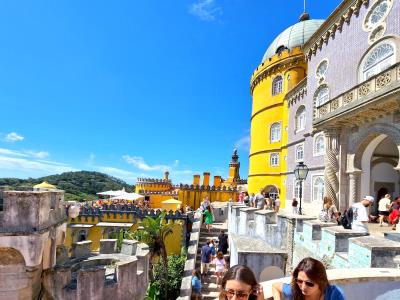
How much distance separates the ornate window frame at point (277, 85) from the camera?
2320cm

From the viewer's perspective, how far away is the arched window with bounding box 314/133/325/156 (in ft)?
51.5

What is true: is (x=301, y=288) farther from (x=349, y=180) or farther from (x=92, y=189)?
(x=92, y=189)

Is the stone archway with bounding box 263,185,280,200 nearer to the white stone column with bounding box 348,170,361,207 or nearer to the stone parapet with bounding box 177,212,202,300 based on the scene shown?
the stone parapet with bounding box 177,212,202,300

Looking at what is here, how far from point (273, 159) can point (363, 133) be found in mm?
12005

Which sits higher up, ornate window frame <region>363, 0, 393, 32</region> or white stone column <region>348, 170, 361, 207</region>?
ornate window frame <region>363, 0, 393, 32</region>

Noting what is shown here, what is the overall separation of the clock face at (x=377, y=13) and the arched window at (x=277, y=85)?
35.6ft

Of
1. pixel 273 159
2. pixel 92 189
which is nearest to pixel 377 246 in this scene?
pixel 273 159

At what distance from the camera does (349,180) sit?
12.7m

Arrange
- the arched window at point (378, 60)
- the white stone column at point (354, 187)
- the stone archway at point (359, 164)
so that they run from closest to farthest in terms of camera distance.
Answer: the arched window at point (378, 60)
the stone archway at point (359, 164)
the white stone column at point (354, 187)

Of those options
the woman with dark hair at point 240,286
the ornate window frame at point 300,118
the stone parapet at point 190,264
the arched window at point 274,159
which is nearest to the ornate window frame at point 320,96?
the ornate window frame at point 300,118

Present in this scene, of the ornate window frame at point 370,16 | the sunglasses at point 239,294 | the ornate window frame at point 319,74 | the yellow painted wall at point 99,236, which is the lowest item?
the yellow painted wall at point 99,236

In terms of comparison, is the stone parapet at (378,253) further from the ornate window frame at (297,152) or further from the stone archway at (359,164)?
the ornate window frame at (297,152)

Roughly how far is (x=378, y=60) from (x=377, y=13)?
6.89ft


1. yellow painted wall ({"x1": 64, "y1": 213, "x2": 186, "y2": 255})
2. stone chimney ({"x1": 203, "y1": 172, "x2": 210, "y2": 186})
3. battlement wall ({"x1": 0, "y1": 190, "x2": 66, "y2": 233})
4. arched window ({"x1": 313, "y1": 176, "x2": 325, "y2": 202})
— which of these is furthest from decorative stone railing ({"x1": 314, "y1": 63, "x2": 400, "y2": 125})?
stone chimney ({"x1": 203, "y1": 172, "x2": 210, "y2": 186})
